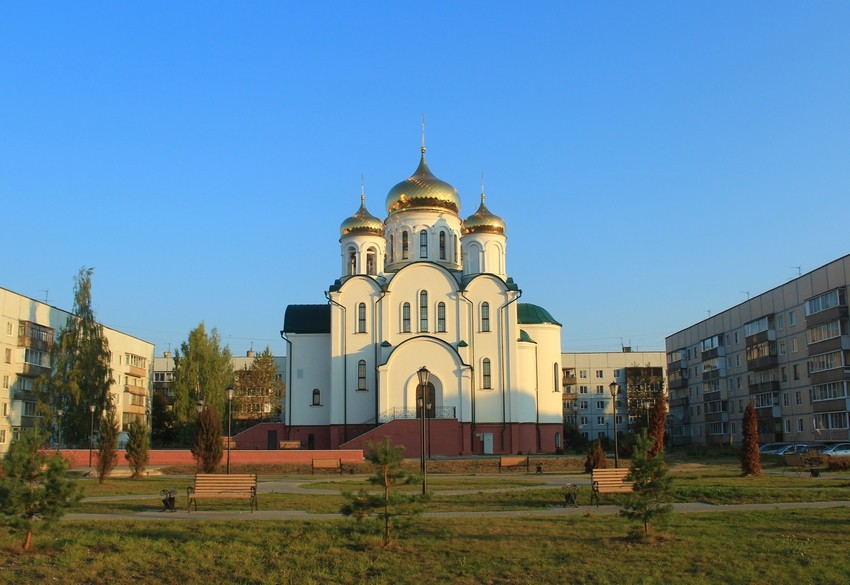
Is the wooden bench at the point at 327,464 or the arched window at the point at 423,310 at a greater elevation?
the arched window at the point at 423,310

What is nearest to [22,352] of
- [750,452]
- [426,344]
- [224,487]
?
[426,344]

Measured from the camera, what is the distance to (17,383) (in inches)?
1934

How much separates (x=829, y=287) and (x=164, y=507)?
38917 millimetres

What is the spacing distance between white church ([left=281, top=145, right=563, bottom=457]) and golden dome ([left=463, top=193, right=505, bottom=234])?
0.07 meters

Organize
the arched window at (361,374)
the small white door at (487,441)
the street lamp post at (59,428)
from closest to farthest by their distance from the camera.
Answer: the small white door at (487,441)
the arched window at (361,374)
the street lamp post at (59,428)

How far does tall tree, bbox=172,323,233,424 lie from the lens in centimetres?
5656

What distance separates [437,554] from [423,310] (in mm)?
35076

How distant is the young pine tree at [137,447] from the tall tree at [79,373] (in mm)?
21854

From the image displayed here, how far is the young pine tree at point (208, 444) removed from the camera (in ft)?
88.7

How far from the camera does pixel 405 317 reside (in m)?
47.0

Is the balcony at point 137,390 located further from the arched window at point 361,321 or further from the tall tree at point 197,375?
the arched window at point 361,321

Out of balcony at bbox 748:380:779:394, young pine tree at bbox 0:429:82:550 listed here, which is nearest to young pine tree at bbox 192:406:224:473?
young pine tree at bbox 0:429:82:550

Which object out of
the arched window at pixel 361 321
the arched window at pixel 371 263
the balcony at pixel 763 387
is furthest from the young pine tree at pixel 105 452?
the balcony at pixel 763 387

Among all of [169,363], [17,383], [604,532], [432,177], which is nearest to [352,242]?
[432,177]
